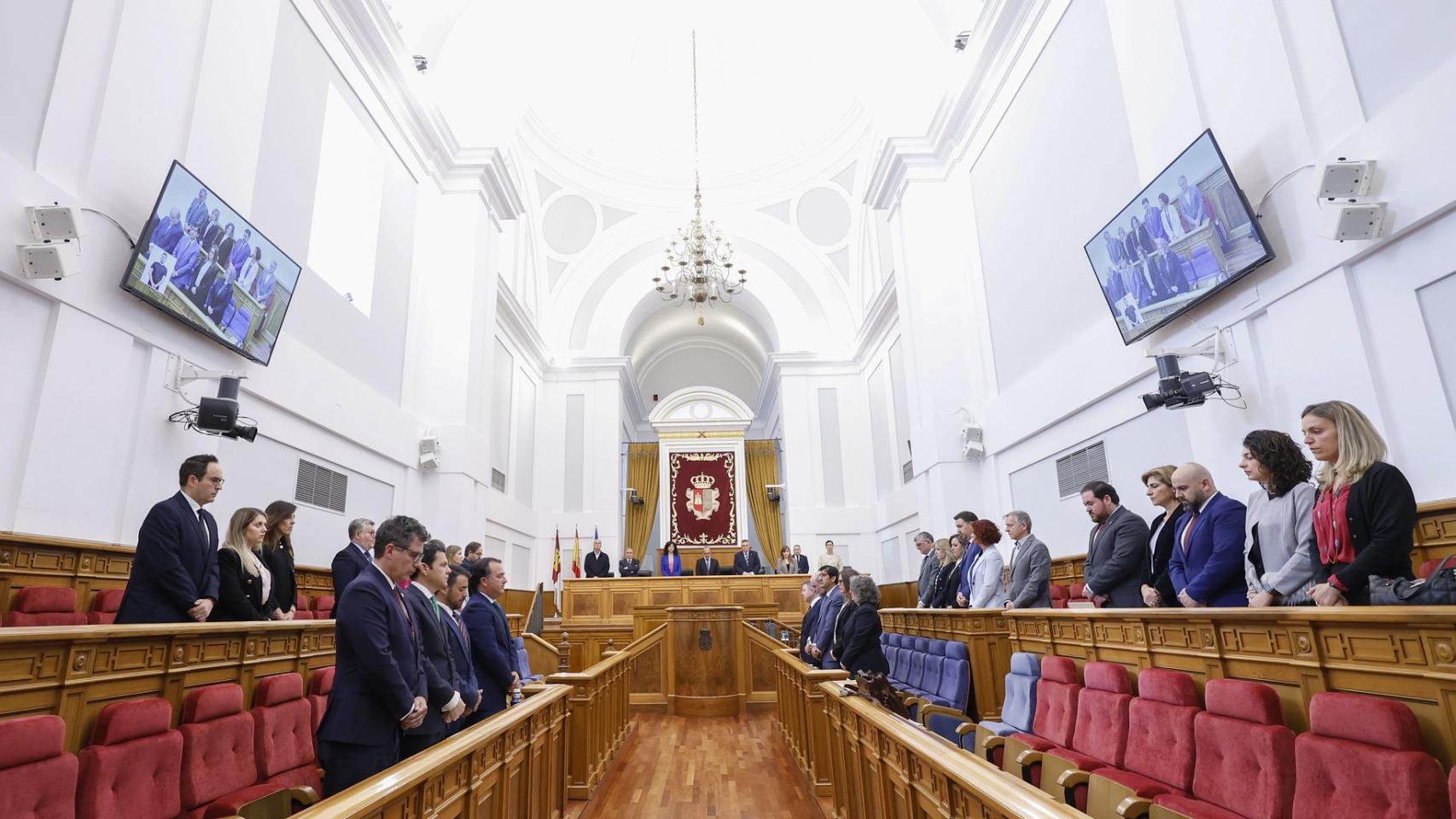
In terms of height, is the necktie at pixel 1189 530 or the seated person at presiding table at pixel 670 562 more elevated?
the seated person at presiding table at pixel 670 562

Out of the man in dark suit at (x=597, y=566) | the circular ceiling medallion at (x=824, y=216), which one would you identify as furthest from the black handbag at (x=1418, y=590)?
the circular ceiling medallion at (x=824, y=216)

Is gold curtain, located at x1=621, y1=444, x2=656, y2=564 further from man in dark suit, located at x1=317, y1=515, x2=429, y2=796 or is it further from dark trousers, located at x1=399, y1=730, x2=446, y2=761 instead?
man in dark suit, located at x1=317, y1=515, x2=429, y2=796

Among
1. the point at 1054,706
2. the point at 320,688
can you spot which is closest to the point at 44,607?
the point at 320,688

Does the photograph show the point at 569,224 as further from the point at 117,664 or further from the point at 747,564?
the point at 117,664

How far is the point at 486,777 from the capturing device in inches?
93.0

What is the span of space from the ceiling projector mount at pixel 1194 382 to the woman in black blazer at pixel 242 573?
4979 mm

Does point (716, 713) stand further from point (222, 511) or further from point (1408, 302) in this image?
point (1408, 302)

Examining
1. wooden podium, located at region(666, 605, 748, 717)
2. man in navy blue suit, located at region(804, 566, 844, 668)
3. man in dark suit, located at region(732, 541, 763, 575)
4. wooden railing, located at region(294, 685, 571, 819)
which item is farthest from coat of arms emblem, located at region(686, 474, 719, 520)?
wooden railing, located at region(294, 685, 571, 819)

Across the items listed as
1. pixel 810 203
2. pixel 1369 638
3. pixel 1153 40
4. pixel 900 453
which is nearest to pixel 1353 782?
pixel 1369 638

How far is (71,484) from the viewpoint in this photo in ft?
12.1

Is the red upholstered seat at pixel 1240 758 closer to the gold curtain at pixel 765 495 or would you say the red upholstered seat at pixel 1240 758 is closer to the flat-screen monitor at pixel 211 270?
the flat-screen monitor at pixel 211 270

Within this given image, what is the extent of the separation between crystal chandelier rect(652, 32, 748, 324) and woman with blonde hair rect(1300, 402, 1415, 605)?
8449 mm

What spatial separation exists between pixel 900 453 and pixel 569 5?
31.1ft

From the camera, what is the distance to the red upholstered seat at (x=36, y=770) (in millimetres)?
1729
